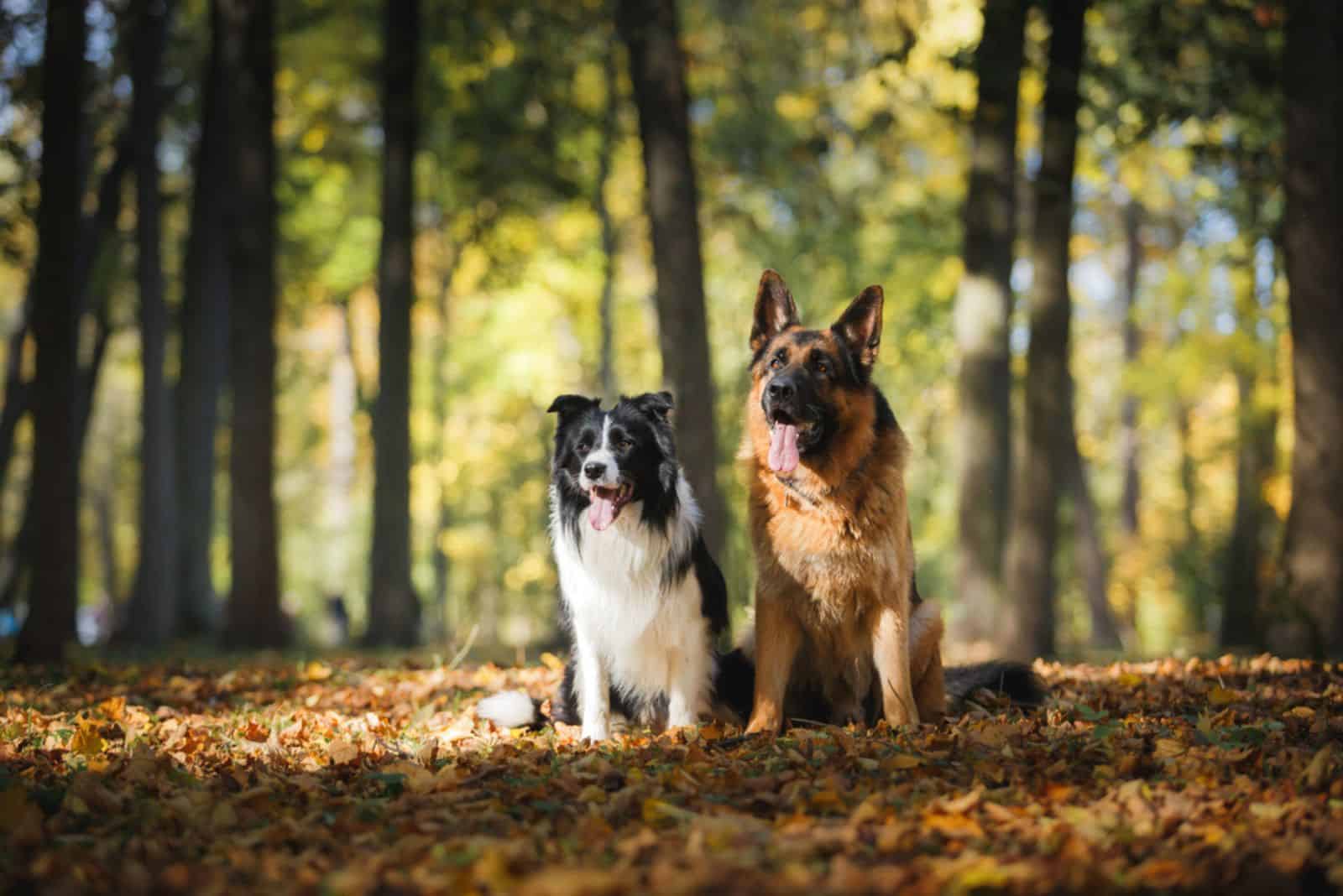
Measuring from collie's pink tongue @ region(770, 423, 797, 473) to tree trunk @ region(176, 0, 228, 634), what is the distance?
44.7 feet

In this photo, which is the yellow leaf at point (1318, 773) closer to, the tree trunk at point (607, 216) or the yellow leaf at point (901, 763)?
the yellow leaf at point (901, 763)

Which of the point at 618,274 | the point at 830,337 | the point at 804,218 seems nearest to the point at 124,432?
the point at 618,274

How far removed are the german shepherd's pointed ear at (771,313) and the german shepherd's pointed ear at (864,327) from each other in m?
0.28

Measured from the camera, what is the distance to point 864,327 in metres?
6.52

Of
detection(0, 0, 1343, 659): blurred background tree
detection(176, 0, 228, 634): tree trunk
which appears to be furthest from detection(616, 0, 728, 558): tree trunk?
detection(176, 0, 228, 634): tree trunk

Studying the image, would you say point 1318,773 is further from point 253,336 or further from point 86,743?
point 253,336

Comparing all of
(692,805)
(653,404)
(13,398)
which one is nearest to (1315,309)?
(653,404)

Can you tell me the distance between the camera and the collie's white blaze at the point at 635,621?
662 cm

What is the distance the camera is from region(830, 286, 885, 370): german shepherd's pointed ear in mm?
6496

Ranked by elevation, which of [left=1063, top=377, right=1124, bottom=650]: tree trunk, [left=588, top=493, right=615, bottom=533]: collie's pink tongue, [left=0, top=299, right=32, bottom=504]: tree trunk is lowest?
[left=1063, top=377, right=1124, bottom=650]: tree trunk

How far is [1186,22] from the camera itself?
12.8 metres

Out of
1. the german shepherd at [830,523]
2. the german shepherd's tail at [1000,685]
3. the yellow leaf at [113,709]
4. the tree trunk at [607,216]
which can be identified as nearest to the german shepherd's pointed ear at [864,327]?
the german shepherd at [830,523]

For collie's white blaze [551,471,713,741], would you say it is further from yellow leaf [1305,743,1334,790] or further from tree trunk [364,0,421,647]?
tree trunk [364,0,421,647]

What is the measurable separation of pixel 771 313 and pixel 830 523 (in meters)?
1.17
